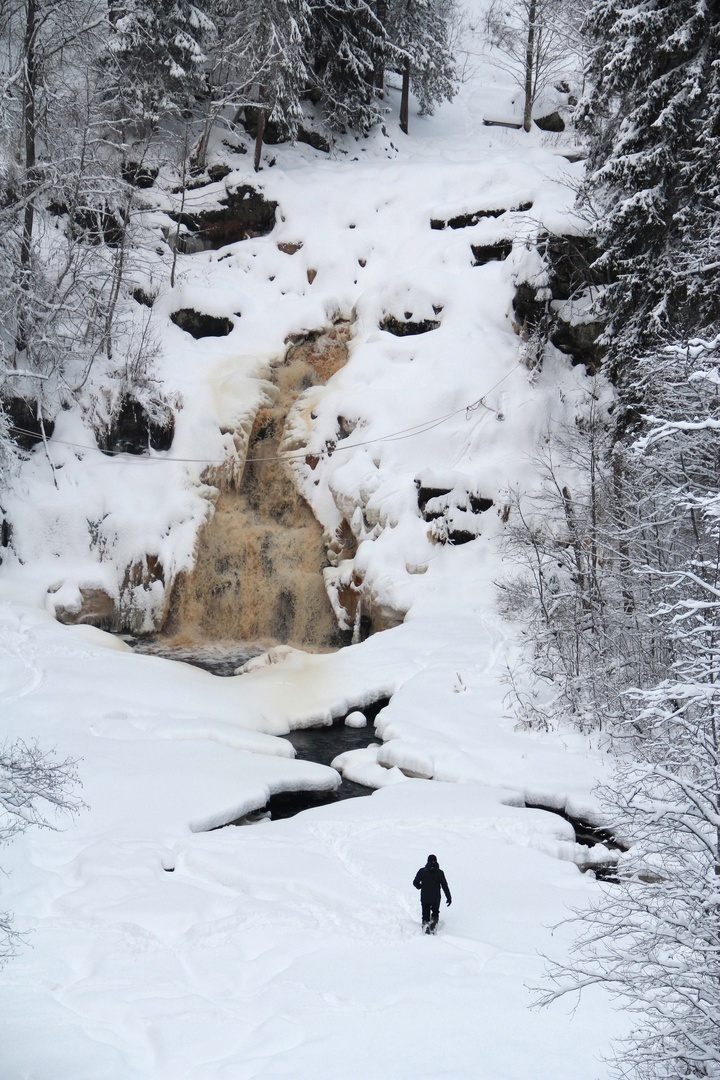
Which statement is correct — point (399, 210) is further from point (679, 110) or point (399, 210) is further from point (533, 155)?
point (679, 110)

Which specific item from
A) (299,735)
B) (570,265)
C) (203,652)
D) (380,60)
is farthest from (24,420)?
(380,60)

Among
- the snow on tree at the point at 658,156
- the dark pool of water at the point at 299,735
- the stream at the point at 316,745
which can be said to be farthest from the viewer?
the snow on tree at the point at 658,156

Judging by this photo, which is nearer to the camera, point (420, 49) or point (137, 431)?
point (137, 431)

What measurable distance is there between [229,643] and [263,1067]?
13.5 metres

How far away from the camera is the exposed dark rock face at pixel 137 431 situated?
824 inches

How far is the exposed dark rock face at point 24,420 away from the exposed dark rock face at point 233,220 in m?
7.98

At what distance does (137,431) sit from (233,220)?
8.50m

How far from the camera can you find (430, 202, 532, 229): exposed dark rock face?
934 inches

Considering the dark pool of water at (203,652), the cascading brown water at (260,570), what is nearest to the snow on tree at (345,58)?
the cascading brown water at (260,570)

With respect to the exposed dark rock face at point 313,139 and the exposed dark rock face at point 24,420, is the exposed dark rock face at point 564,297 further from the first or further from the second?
the exposed dark rock face at point 24,420

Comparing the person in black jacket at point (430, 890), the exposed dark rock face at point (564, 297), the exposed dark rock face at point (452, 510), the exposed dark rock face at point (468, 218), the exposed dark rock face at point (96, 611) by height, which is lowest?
the exposed dark rock face at point (96, 611)

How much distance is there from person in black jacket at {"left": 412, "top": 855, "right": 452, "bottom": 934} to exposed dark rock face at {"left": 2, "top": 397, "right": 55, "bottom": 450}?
15.2 metres

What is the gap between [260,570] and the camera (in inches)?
787

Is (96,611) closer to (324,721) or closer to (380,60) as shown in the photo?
(324,721)
